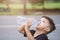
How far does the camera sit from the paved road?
1860 millimetres

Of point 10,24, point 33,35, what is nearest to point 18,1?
point 10,24

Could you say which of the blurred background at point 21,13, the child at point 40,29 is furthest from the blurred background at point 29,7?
the child at point 40,29

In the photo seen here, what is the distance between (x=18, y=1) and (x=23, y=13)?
0.15 meters

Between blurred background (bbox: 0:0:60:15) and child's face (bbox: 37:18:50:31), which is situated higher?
blurred background (bbox: 0:0:60:15)

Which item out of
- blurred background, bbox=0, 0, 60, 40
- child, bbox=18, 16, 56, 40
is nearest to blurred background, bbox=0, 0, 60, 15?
blurred background, bbox=0, 0, 60, 40

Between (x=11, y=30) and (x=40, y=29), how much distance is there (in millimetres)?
336

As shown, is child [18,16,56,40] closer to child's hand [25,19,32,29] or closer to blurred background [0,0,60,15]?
child's hand [25,19,32,29]

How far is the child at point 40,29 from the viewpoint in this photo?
183 cm

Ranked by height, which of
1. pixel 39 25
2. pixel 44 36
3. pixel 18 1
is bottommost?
pixel 44 36

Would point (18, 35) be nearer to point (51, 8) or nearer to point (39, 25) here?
point (39, 25)

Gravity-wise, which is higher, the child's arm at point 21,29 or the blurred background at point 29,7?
the blurred background at point 29,7

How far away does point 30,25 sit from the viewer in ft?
6.07

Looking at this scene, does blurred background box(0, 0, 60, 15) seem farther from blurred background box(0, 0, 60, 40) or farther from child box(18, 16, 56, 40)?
child box(18, 16, 56, 40)

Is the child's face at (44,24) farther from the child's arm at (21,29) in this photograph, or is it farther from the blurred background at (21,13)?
the child's arm at (21,29)
